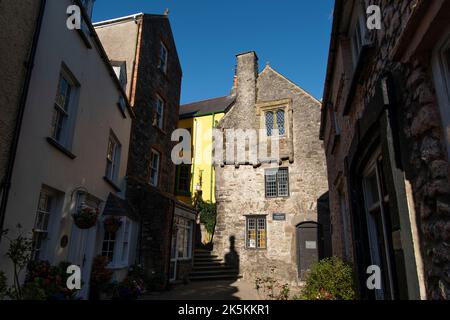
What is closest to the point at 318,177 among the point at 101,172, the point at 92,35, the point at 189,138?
the point at 189,138

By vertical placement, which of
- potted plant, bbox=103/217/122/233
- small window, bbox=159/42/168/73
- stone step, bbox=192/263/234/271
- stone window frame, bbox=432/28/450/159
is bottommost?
stone step, bbox=192/263/234/271

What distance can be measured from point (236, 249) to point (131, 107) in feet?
30.7

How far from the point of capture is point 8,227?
4.87m

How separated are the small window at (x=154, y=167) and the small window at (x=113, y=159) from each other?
3.02m

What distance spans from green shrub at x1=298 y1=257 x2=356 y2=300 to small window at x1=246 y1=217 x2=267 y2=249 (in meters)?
9.38

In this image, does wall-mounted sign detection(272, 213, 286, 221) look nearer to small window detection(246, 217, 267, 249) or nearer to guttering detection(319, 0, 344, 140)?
small window detection(246, 217, 267, 249)

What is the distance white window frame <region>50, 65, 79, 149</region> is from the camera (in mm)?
6758

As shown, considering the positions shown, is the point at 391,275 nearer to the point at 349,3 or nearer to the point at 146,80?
the point at 349,3

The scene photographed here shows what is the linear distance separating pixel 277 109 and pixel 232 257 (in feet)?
28.9

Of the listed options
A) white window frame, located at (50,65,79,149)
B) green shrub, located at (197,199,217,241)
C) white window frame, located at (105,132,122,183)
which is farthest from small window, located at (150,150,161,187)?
white window frame, located at (50,65,79,149)

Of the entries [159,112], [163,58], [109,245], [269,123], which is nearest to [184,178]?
[159,112]

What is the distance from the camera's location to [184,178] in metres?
19.7

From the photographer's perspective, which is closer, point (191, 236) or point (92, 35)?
point (92, 35)

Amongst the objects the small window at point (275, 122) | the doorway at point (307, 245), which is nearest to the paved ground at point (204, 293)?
the doorway at point (307, 245)
